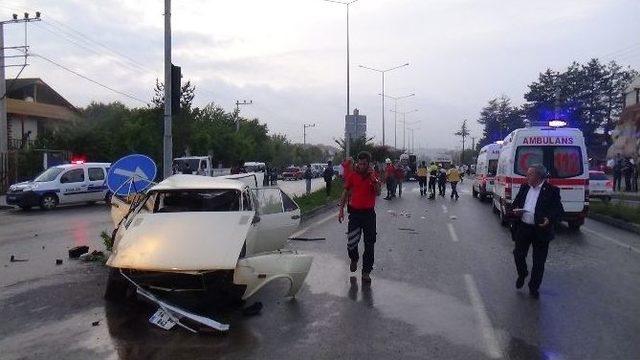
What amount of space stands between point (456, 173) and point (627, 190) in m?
13.8

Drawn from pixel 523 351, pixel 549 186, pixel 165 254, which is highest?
pixel 549 186

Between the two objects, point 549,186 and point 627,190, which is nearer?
point 549,186

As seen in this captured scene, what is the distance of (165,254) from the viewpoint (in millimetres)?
6652

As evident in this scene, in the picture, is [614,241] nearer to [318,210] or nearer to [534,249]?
[534,249]

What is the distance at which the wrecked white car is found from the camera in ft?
21.7

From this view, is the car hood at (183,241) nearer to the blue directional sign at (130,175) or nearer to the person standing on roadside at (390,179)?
the blue directional sign at (130,175)

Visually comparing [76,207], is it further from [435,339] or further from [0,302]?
[435,339]

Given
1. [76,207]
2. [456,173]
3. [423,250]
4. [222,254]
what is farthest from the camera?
[456,173]

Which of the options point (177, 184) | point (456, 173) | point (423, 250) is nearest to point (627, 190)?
point (456, 173)

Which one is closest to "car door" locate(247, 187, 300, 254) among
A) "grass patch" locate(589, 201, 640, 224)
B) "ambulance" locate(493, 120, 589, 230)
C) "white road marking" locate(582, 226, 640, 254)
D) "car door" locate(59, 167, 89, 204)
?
"white road marking" locate(582, 226, 640, 254)

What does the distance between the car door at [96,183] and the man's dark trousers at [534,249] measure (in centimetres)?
1992


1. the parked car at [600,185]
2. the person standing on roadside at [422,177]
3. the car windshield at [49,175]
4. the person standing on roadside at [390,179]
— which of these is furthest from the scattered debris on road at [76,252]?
the parked car at [600,185]

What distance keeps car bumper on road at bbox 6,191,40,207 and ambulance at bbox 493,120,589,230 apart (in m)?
16.5

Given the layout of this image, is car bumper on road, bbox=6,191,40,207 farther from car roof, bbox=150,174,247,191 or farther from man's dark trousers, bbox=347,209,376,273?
man's dark trousers, bbox=347,209,376,273
